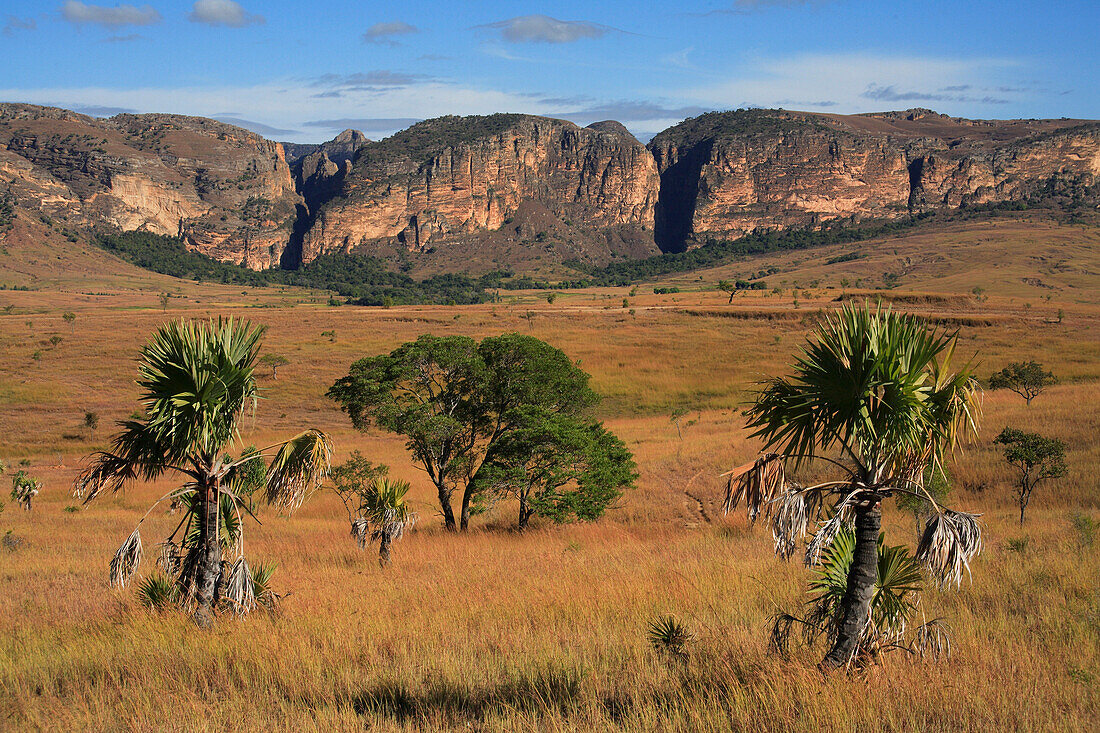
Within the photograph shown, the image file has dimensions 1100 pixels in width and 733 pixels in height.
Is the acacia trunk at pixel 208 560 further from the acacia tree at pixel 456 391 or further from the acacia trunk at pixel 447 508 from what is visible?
the acacia trunk at pixel 447 508

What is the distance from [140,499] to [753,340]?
42.4 meters

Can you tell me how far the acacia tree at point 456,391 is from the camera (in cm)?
1576

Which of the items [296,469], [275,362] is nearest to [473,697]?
[296,469]

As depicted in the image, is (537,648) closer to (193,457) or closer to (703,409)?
(193,457)

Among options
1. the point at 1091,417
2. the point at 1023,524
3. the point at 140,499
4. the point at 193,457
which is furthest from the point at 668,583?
the point at 140,499

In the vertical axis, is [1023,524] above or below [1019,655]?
below

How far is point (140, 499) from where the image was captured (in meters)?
23.0

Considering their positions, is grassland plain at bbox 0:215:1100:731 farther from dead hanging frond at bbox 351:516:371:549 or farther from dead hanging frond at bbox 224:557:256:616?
dead hanging frond at bbox 351:516:371:549

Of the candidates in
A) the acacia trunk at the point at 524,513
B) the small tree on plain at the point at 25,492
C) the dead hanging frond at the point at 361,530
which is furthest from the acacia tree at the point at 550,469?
the small tree on plain at the point at 25,492

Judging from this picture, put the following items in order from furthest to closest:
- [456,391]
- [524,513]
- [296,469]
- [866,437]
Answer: [456,391]
[524,513]
[296,469]
[866,437]

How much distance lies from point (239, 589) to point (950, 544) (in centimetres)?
566

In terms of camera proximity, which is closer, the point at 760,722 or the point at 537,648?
the point at 760,722

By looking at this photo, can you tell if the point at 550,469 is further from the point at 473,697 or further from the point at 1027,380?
the point at 1027,380

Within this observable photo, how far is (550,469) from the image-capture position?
1490 cm
